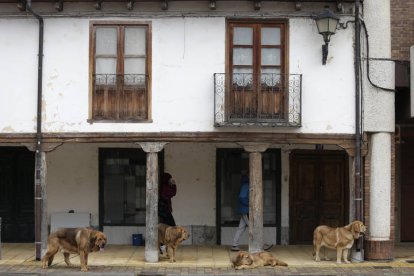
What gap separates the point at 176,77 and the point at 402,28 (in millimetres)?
5733

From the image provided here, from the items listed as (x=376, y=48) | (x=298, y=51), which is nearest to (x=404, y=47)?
(x=376, y=48)

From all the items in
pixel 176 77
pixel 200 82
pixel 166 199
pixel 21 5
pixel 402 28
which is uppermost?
pixel 21 5

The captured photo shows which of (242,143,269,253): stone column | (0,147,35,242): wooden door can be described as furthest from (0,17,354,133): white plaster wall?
(0,147,35,242): wooden door

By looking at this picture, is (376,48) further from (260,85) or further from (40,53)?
(40,53)

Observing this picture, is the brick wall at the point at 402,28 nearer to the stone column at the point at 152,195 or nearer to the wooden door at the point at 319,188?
the wooden door at the point at 319,188

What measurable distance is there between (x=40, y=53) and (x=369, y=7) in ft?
24.5

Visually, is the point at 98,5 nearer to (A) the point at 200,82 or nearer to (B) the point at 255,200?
(A) the point at 200,82

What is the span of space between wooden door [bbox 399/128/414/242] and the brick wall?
252cm

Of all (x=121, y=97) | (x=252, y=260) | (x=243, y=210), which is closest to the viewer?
(x=252, y=260)

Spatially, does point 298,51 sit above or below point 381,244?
above

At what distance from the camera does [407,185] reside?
65.3ft

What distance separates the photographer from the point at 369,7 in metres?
16.9

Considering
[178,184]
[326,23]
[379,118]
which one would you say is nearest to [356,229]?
[379,118]

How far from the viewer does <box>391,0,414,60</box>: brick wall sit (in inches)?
714
